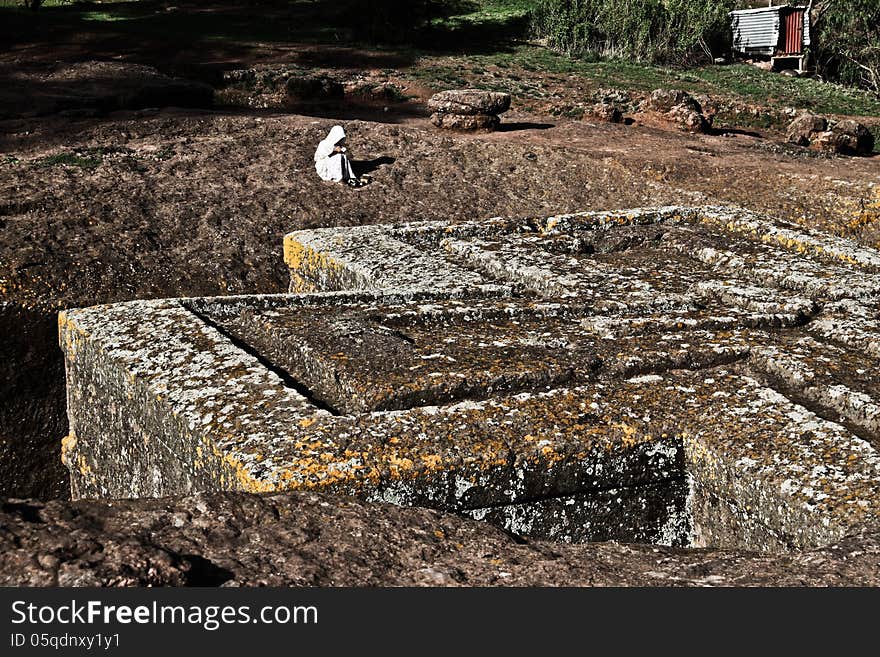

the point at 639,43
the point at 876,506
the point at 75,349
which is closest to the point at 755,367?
the point at 876,506

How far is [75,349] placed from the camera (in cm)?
471

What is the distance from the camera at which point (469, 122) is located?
44.0 ft

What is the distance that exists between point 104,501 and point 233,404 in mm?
859

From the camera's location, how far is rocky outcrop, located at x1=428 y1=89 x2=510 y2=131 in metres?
13.5

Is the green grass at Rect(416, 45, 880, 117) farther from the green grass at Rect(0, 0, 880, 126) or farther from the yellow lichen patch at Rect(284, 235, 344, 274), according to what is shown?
the yellow lichen patch at Rect(284, 235, 344, 274)

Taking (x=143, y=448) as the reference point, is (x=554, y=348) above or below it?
above

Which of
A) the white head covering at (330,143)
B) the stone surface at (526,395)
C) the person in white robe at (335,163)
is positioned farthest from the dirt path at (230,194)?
the stone surface at (526,395)

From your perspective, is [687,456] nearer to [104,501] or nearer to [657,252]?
[104,501]

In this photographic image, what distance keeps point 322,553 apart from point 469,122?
447 inches

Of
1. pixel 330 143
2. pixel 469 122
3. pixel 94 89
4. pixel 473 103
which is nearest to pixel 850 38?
pixel 473 103

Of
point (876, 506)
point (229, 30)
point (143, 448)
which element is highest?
point (229, 30)

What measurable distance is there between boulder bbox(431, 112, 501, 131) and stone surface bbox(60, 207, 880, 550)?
8151 millimetres

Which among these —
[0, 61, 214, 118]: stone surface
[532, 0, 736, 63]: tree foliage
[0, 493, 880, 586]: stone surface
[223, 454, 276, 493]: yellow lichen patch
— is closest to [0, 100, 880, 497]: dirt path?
[0, 61, 214, 118]: stone surface

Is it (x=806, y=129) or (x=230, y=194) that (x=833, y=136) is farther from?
(x=230, y=194)
